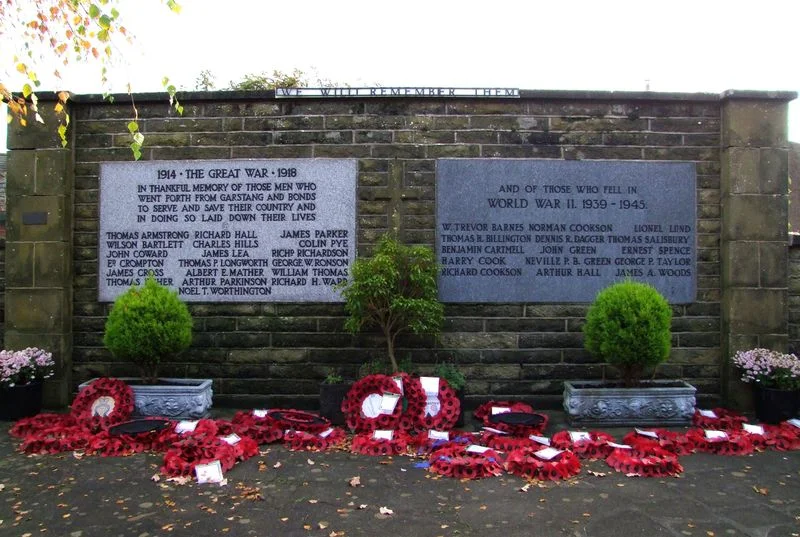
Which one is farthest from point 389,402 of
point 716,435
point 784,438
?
point 784,438

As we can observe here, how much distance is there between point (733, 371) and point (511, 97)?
352 centimetres

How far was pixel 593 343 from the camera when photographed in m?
5.77

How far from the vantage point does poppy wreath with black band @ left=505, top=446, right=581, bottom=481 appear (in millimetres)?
4371

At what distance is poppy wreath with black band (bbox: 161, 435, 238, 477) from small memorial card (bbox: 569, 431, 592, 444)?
2.71 metres

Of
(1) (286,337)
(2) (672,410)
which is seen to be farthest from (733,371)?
(1) (286,337)

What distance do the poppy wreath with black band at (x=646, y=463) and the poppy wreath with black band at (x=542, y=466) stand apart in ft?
0.97

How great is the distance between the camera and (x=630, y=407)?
566 cm

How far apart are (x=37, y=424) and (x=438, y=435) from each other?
3.57 m

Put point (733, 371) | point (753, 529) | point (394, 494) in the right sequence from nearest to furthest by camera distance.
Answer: point (753, 529), point (394, 494), point (733, 371)

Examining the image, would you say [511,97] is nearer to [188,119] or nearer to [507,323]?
[507,323]

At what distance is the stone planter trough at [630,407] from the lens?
5.65 metres

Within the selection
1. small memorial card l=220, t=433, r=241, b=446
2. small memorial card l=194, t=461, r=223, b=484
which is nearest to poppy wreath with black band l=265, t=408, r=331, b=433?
small memorial card l=220, t=433, r=241, b=446

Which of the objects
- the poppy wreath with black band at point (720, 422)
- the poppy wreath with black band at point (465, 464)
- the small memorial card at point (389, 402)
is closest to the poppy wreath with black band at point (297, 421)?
the small memorial card at point (389, 402)

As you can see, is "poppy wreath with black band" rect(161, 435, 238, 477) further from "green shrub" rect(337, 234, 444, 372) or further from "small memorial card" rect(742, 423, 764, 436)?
"small memorial card" rect(742, 423, 764, 436)
